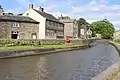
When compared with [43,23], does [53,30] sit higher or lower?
lower

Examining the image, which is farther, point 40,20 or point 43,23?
point 40,20

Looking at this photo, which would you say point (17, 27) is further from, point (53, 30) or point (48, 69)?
point (48, 69)

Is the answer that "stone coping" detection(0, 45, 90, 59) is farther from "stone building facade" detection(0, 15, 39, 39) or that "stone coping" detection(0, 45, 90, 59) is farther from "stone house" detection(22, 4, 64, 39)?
"stone house" detection(22, 4, 64, 39)

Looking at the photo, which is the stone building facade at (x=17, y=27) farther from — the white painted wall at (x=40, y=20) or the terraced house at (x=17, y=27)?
the white painted wall at (x=40, y=20)

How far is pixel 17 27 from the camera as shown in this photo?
8088 cm

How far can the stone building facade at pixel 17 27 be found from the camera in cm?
7645

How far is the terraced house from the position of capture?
76562 millimetres

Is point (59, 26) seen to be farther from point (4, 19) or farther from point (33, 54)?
point (33, 54)

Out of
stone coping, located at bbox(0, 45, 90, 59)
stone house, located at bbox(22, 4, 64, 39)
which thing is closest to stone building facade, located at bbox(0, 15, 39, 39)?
stone house, located at bbox(22, 4, 64, 39)

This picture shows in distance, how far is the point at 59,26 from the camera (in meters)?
108

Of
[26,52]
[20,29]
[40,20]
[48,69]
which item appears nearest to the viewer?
[48,69]

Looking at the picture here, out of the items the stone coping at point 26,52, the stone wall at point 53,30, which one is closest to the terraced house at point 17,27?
the stone wall at point 53,30

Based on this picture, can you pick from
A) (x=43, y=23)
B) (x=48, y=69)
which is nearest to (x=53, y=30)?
(x=43, y=23)

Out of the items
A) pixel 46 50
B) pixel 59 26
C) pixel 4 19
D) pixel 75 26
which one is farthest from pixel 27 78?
pixel 75 26
